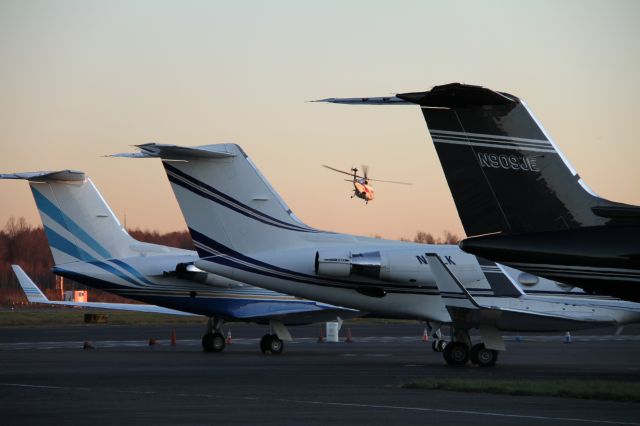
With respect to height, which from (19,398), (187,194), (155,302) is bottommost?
(19,398)

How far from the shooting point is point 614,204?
56.8ft

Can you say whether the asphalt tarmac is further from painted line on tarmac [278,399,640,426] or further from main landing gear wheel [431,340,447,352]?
main landing gear wheel [431,340,447,352]

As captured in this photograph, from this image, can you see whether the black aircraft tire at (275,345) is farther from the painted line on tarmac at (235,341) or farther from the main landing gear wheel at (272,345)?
the painted line on tarmac at (235,341)

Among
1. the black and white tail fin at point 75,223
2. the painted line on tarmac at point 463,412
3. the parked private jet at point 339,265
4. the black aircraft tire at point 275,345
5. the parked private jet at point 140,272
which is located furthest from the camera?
the black and white tail fin at point 75,223

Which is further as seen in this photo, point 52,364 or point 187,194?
point 187,194

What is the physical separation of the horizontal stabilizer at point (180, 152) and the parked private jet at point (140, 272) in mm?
5666

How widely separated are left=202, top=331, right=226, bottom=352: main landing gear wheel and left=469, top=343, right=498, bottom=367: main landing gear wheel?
33.6 ft

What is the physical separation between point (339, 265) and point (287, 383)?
8.08 m

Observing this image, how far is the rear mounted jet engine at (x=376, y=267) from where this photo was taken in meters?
28.8

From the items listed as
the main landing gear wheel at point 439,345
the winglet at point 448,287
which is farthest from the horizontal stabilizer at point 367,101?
the main landing gear wheel at point 439,345

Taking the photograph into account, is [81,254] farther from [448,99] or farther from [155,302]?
[448,99]

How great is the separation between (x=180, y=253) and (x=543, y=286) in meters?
13.2

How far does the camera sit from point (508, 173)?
1706cm

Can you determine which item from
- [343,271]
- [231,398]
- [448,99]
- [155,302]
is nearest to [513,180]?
[448,99]
